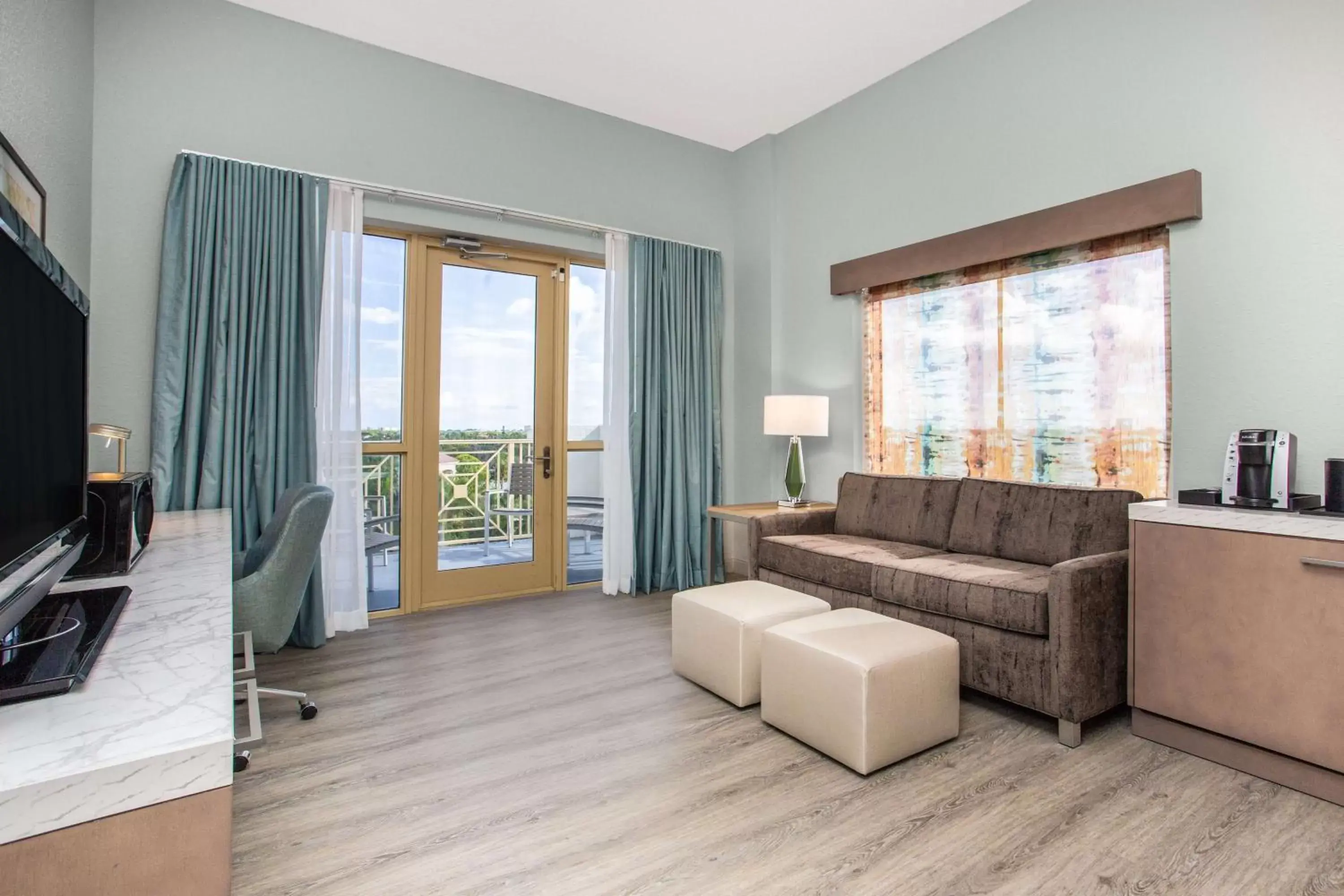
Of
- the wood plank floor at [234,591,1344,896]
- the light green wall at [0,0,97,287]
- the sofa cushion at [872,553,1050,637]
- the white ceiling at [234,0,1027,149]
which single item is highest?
the white ceiling at [234,0,1027,149]

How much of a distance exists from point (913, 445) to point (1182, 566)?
5.82ft

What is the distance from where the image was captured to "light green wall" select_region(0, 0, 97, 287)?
211 centimetres

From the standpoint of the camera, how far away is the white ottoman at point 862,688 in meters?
2.12

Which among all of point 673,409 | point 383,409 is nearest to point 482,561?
point 383,409

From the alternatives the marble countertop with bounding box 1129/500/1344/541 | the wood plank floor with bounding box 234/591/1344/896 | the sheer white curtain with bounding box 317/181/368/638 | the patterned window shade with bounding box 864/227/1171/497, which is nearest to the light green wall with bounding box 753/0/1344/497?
the patterned window shade with bounding box 864/227/1171/497

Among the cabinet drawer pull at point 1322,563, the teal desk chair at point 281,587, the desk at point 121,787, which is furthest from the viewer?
the teal desk chair at point 281,587

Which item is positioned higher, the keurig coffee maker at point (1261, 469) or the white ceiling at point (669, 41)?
the white ceiling at point (669, 41)

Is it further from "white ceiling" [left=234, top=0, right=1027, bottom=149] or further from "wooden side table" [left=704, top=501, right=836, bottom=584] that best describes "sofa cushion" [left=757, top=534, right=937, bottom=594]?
"white ceiling" [left=234, top=0, right=1027, bottom=149]

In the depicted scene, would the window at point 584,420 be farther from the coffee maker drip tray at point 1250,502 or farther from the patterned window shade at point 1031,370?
the coffee maker drip tray at point 1250,502

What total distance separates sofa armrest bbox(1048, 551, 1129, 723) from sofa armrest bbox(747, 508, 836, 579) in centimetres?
163

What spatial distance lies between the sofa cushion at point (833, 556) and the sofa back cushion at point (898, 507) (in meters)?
0.06

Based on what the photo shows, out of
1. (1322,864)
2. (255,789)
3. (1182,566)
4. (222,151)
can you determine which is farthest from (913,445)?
(222,151)

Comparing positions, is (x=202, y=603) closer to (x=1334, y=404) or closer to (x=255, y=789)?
(x=255, y=789)

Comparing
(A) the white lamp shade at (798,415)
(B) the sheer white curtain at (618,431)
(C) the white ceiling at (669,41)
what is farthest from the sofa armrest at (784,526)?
(C) the white ceiling at (669,41)
